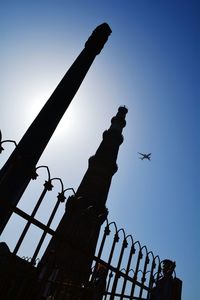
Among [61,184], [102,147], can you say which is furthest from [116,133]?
[61,184]

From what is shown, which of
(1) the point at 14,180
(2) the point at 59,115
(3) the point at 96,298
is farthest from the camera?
(2) the point at 59,115

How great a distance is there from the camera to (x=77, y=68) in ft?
19.9

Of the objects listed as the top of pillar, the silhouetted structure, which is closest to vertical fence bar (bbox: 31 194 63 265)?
the silhouetted structure

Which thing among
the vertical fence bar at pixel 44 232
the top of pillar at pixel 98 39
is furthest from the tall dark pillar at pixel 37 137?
the vertical fence bar at pixel 44 232

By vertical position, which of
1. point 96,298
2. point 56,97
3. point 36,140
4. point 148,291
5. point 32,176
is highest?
point 56,97

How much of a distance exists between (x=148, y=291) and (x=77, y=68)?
5165mm

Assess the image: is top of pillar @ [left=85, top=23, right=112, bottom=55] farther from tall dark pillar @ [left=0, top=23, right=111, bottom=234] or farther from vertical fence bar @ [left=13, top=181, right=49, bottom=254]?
vertical fence bar @ [left=13, top=181, right=49, bottom=254]

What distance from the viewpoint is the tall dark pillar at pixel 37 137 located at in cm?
302

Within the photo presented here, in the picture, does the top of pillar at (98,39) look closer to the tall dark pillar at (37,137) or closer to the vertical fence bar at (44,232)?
the tall dark pillar at (37,137)

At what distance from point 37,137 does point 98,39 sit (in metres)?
4.41

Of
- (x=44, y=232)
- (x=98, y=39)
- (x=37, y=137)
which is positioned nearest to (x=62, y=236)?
(x=44, y=232)

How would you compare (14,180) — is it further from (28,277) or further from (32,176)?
(28,277)

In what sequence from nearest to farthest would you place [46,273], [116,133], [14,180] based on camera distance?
[46,273]
[14,180]
[116,133]

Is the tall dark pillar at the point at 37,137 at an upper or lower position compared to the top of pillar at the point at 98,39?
lower
